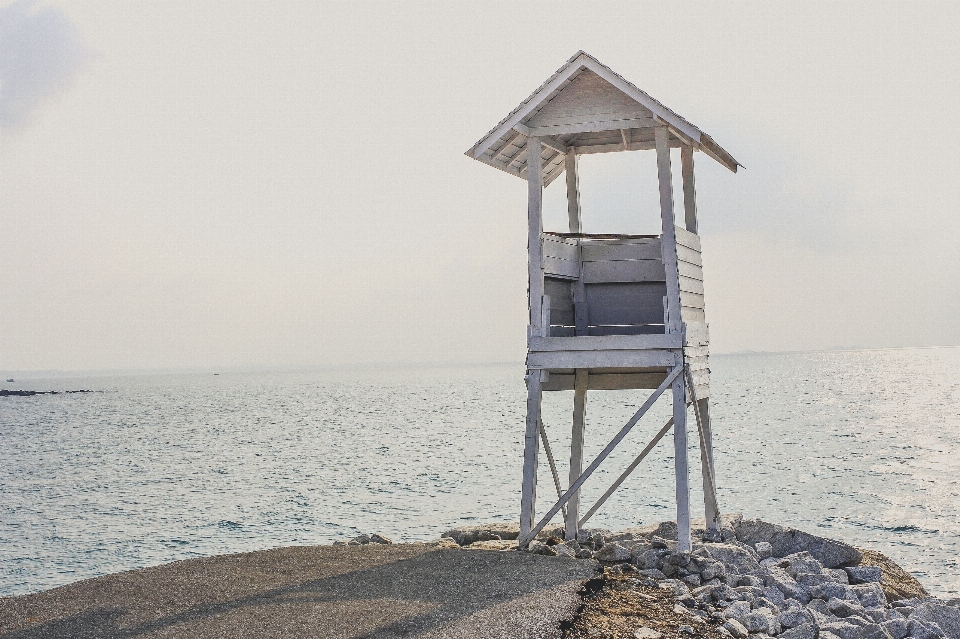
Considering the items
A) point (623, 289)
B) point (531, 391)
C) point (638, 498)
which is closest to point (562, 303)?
point (623, 289)

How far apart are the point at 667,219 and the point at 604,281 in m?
2.15

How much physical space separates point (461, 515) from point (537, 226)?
19.5 meters

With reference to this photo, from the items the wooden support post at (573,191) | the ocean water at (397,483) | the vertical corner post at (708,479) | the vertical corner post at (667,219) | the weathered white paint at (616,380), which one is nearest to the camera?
the vertical corner post at (667,219)

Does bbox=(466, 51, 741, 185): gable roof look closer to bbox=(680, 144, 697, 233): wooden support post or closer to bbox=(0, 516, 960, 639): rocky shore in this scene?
bbox=(680, 144, 697, 233): wooden support post

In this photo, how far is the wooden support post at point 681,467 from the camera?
45.6ft

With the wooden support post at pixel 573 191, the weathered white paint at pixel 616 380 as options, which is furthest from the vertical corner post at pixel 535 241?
the wooden support post at pixel 573 191

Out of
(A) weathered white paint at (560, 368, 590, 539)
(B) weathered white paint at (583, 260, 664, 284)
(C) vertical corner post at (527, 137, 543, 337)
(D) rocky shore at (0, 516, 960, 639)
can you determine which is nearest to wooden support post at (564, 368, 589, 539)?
(A) weathered white paint at (560, 368, 590, 539)

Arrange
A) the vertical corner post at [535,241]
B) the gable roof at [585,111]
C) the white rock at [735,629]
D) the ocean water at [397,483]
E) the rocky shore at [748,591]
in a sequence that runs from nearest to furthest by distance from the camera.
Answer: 1. the white rock at [735,629]
2. the rocky shore at [748,591]
3. the gable roof at [585,111]
4. the vertical corner post at [535,241]
5. the ocean water at [397,483]

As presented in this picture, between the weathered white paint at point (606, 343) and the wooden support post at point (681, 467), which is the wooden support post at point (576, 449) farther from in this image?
the wooden support post at point (681, 467)

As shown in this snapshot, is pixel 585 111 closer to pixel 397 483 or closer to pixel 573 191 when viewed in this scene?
pixel 573 191

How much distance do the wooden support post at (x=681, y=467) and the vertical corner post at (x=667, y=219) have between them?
4.23 ft

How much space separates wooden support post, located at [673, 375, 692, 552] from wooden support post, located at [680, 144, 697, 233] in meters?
3.52

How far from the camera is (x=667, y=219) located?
14.7 meters

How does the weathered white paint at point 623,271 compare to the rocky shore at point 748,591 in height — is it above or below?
above
